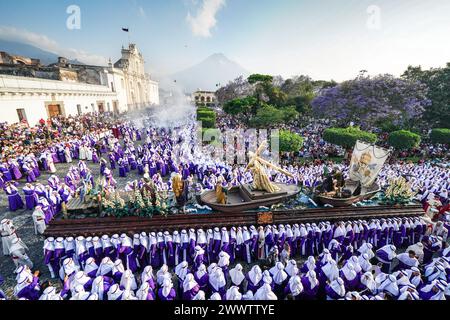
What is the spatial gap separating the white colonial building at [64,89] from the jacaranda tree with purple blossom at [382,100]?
107ft

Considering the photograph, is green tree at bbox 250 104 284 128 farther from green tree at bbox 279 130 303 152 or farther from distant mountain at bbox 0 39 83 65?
distant mountain at bbox 0 39 83 65

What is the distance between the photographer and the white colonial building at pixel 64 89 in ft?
66.5

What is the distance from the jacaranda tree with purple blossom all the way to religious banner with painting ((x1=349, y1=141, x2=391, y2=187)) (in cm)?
1666

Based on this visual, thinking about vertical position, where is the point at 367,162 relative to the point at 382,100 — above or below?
below

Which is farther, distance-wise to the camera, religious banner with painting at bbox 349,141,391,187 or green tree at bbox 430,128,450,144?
green tree at bbox 430,128,450,144

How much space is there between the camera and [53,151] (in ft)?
54.0

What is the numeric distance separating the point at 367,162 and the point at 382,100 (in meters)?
18.3

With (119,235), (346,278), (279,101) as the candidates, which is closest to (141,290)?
(119,235)

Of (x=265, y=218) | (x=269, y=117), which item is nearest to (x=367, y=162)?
(x=265, y=218)

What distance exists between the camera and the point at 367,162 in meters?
10.4

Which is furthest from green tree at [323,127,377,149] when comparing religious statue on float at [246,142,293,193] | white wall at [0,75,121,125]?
white wall at [0,75,121,125]

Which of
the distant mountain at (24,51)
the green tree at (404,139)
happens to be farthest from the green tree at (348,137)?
the distant mountain at (24,51)

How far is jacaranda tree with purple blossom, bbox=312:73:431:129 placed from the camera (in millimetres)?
23719

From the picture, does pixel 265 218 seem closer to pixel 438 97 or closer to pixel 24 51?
pixel 438 97
